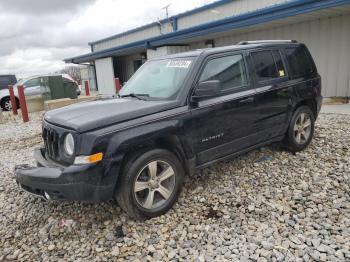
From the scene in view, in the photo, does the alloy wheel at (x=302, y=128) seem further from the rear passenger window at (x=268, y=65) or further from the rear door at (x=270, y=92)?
the rear passenger window at (x=268, y=65)

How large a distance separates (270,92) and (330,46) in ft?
22.2

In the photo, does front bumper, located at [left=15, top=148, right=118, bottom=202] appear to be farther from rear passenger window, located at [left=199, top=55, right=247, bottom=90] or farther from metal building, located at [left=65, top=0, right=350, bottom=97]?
metal building, located at [left=65, top=0, right=350, bottom=97]

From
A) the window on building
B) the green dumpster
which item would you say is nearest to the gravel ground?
the green dumpster

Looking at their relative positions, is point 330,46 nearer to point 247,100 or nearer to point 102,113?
point 247,100

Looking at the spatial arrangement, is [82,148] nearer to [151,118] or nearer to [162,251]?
[151,118]

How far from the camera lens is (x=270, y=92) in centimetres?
416

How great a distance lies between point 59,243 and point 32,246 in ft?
0.94

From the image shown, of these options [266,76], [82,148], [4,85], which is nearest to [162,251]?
[82,148]

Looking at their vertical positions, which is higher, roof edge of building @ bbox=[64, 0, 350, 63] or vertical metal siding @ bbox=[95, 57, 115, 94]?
roof edge of building @ bbox=[64, 0, 350, 63]

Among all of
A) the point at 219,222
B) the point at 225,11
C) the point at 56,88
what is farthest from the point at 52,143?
the point at 225,11

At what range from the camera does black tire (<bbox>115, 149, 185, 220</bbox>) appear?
117 inches

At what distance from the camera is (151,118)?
10.2 feet

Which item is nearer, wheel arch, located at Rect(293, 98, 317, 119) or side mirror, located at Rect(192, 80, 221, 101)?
side mirror, located at Rect(192, 80, 221, 101)

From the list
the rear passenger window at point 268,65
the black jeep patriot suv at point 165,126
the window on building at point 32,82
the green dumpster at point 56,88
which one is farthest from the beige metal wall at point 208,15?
the black jeep patriot suv at point 165,126
